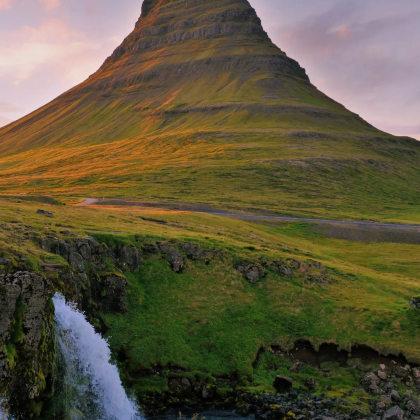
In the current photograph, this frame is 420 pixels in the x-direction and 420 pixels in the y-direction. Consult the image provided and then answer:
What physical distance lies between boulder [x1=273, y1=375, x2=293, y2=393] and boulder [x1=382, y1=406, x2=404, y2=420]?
288 inches

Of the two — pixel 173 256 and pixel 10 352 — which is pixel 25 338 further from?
pixel 173 256

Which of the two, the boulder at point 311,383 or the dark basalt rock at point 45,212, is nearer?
the boulder at point 311,383

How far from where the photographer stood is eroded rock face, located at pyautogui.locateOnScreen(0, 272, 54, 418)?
23.9m

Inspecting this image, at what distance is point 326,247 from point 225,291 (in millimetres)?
43206

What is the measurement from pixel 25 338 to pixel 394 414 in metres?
24.2

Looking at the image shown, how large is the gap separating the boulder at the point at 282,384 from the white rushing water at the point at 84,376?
1100 cm

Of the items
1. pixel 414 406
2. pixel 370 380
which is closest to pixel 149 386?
pixel 370 380

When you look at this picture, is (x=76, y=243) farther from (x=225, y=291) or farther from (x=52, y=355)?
(x=225, y=291)

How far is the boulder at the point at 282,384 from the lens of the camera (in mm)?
33312

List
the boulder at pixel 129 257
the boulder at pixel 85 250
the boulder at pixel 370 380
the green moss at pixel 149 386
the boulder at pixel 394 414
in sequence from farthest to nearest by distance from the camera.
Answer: the boulder at pixel 129 257, the boulder at pixel 85 250, the boulder at pixel 370 380, the green moss at pixel 149 386, the boulder at pixel 394 414

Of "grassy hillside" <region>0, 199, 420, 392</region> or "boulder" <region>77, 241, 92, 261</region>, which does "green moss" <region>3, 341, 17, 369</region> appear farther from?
"boulder" <region>77, 241, 92, 261</region>

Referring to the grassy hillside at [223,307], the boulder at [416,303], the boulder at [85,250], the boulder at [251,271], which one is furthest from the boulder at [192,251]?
the boulder at [416,303]

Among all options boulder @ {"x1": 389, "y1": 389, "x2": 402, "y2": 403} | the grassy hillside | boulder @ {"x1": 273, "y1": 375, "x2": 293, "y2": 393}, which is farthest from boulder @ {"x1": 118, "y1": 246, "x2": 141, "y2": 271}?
boulder @ {"x1": 389, "y1": 389, "x2": 402, "y2": 403}

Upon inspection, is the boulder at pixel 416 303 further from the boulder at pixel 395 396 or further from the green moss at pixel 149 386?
the green moss at pixel 149 386
